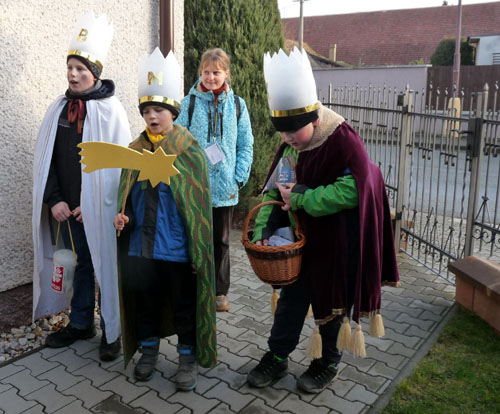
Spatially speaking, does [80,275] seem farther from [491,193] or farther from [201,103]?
[491,193]

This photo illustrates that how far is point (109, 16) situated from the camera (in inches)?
182

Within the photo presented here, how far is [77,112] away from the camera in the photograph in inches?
140

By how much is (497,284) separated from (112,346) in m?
2.91

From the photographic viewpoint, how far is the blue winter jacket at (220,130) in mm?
4191

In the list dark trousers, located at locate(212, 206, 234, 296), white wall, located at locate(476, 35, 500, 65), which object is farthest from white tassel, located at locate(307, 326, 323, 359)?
white wall, located at locate(476, 35, 500, 65)

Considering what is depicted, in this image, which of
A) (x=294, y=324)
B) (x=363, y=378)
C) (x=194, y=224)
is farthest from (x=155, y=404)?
(x=363, y=378)

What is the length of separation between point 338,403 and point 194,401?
0.85 m

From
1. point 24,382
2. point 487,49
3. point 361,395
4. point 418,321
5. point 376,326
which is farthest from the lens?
point 487,49

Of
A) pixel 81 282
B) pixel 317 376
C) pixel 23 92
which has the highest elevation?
pixel 23 92

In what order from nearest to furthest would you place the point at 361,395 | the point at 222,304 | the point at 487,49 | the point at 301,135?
the point at 301,135 → the point at 361,395 → the point at 222,304 → the point at 487,49

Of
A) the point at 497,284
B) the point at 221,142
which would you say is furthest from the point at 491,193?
the point at 221,142

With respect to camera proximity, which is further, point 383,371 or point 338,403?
point 383,371

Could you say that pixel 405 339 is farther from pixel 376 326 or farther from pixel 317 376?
pixel 376 326

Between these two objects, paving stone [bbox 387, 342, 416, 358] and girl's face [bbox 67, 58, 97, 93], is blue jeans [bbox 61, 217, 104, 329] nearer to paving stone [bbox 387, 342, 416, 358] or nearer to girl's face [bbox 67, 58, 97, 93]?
girl's face [bbox 67, 58, 97, 93]
